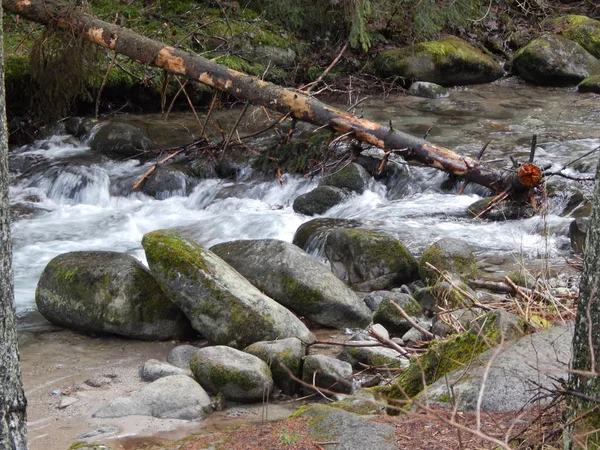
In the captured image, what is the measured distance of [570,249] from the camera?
8.88m

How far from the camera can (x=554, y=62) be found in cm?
1758

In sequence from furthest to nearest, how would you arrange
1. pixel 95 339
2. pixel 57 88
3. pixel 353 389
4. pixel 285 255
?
pixel 57 88 → pixel 285 255 → pixel 95 339 → pixel 353 389

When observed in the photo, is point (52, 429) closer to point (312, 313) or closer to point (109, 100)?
point (312, 313)

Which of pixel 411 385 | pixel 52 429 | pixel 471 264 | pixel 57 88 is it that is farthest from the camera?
pixel 57 88

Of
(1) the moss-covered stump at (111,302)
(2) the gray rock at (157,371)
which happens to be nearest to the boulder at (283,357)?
(2) the gray rock at (157,371)

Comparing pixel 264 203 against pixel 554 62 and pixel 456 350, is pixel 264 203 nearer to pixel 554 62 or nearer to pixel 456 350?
pixel 456 350

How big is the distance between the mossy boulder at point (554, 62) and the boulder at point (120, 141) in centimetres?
908

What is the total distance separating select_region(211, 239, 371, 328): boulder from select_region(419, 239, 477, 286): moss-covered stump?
0.97 m

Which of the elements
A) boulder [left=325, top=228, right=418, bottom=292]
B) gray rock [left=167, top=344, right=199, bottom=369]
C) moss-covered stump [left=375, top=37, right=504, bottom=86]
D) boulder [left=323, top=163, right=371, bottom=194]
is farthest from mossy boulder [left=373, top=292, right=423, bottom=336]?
moss-covered stump [left=375, top=37, right=504, bottom=86]

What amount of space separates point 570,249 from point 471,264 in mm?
1551

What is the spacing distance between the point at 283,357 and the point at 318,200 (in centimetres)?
510

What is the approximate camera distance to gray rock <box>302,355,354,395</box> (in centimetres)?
567

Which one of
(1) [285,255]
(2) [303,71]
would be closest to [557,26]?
(2) [303,71]

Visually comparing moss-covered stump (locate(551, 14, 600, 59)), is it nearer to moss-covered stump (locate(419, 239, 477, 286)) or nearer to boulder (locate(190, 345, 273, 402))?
moss-covered stump (locate(419, 239, 477, 286))
